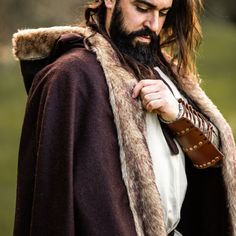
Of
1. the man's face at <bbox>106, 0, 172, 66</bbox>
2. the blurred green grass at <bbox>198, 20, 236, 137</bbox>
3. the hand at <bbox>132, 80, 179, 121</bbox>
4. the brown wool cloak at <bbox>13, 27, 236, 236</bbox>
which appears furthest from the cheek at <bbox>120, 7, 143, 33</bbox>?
the blurred green grass at <bbox>198, 20, 236, 137</bbox>

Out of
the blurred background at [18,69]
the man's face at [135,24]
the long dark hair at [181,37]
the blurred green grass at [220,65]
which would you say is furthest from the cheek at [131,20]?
the blurred green grass at [220,65]

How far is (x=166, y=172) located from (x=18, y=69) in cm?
1373

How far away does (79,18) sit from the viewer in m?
3.70

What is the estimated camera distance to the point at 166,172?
3.35 meters

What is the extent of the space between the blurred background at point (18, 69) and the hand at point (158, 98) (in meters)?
3.69

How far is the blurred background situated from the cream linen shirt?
139 inches

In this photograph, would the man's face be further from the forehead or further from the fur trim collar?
the fur trim collar

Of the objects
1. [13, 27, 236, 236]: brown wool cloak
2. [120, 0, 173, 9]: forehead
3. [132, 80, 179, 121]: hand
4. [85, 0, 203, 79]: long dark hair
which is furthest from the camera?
[85, 0, 203, 79]: long dark hair

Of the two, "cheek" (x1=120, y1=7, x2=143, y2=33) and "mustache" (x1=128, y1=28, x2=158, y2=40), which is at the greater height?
"cheek" (x1=120, y1=7, x2=143, y2=33)

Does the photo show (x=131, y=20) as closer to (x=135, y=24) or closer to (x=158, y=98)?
(x=135, y=24)

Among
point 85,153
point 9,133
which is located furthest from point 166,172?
point 9,133

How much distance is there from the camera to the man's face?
3.37 metres

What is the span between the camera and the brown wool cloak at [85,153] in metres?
3.08

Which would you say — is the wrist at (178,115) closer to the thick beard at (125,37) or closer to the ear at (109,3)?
the thick beard at (125,37)
